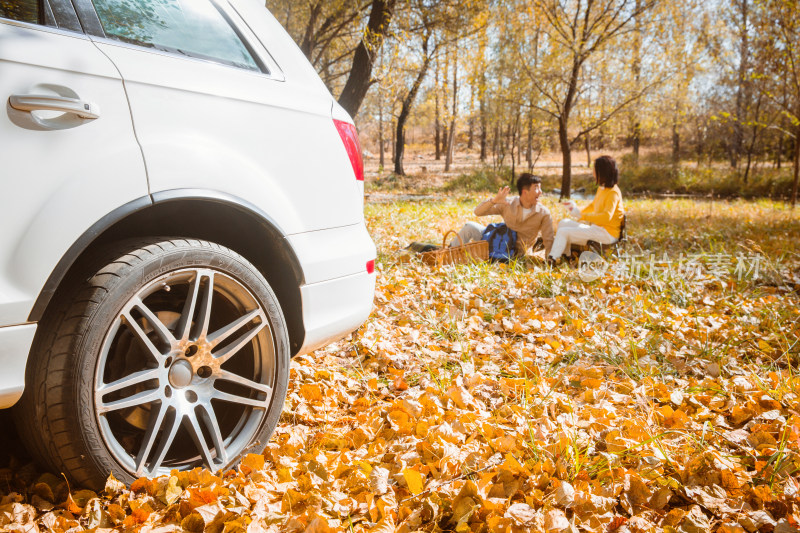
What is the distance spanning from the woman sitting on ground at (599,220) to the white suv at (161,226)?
4290 millimetres

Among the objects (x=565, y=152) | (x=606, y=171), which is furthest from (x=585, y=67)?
(x=606, y=171)

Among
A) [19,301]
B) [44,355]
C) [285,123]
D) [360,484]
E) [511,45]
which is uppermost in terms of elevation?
[511,45]

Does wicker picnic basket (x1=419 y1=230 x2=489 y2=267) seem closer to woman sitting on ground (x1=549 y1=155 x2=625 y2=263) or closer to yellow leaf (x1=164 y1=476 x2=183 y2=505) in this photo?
woman sitting on ground (x1=549 y1=155 x2=625 y2=263)

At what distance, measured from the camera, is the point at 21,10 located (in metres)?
1.53

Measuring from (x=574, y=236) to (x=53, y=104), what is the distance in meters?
5.59

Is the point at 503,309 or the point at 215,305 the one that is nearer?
the point at 215,305

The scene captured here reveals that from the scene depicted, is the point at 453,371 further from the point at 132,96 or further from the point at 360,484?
the point at 132,96

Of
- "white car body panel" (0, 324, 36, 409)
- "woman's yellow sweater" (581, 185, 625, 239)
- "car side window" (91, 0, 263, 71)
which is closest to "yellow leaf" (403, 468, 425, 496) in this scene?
"white car body panel" (0, 324, 36, 409)

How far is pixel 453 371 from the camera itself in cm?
307

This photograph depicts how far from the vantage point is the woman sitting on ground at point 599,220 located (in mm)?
6059

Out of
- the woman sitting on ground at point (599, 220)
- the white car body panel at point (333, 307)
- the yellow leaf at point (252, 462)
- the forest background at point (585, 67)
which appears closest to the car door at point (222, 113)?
the white car body panel at point (333, 307)

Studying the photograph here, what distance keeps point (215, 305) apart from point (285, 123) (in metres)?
0.82

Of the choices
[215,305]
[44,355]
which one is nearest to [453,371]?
[215,305]

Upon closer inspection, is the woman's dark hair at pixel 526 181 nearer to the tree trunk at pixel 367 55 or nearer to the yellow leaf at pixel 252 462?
the tree trunk at pixel 367 55
